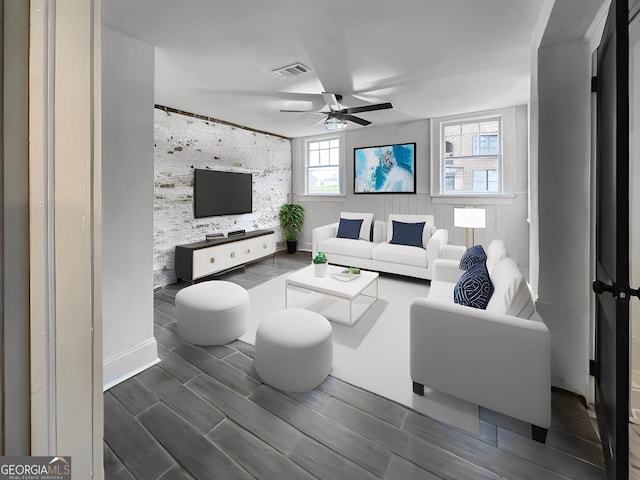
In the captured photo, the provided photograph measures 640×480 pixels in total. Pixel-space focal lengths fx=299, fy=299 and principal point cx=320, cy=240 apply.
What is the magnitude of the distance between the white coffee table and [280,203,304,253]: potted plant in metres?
2.74

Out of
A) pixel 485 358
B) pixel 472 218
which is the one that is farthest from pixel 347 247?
pixel 485 358

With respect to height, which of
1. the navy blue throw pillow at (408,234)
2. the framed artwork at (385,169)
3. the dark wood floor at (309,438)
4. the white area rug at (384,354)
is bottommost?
the dark wood floor at (309,438)

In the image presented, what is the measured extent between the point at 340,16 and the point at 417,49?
2.79ft

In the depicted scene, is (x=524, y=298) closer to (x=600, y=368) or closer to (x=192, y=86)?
(x=600, y=368)

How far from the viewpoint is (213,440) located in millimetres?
1563

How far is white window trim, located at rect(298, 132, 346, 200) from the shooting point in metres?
6.09

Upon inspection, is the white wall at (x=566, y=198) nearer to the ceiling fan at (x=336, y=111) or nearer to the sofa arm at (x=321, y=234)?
the ceiling fan at (x=336, y=111)

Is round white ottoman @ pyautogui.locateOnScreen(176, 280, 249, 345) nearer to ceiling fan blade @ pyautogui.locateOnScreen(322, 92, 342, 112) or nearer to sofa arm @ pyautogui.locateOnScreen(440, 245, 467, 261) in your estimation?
ceiling fan blade @ pyautogui.locateOnScreen(322, 92, 342, 112)

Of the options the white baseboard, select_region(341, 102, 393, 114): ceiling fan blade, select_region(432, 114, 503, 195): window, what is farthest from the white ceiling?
the white baseboard

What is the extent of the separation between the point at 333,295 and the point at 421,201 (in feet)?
10.4

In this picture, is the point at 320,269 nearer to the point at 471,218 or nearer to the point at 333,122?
the point at 333,122

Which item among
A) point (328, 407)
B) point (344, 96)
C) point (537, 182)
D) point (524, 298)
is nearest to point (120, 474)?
point (328, 407)

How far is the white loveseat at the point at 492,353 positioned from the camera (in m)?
1.52

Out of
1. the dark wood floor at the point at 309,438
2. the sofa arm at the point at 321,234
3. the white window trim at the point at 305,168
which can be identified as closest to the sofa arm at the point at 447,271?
the dark wood floor at the point at 309,438
